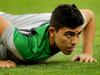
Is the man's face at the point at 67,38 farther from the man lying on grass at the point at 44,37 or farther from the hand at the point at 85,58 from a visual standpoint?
the hand at the point at 85,58

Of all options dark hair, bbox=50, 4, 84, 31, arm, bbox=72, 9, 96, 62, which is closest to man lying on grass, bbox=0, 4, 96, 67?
dark hair, bbox=50, 4, 84, 31

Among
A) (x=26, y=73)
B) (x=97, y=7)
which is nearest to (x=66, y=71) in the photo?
(x=26, y=73)

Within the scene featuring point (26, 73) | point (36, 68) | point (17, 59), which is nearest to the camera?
point (26, 73)

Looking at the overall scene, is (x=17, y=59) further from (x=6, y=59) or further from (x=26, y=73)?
(x=26, y=73)

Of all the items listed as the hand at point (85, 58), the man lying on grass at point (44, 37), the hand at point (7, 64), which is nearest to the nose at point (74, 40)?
the man lying on grass at point (44, 37)

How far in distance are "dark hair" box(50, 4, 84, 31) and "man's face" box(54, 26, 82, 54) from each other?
36mm

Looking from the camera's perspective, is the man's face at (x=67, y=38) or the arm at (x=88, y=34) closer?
the man's face at (x=67, y=38)

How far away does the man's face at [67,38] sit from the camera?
13.0 feet

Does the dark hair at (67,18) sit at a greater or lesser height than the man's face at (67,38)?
greater

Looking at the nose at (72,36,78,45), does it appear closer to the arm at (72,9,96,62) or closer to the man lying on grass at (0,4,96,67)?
the man lying on grass at (0,4,96,67)

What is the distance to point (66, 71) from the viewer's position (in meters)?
3.72

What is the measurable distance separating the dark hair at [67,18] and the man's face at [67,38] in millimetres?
36

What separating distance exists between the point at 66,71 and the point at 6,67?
58cm

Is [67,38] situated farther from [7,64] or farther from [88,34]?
[88,34]
